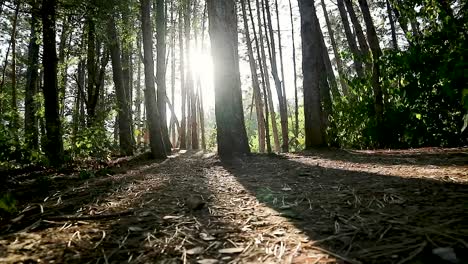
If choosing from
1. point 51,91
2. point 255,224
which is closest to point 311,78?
point 51,91

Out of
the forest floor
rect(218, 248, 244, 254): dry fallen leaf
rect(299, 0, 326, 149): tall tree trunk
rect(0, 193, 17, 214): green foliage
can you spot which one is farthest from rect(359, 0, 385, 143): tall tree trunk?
rect(0, 193, 17, 214): green foliage

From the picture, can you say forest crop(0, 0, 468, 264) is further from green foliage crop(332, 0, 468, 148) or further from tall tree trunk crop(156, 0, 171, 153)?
tall tree trunk crop(156, 0, 171, 153)

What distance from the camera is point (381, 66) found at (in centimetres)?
692

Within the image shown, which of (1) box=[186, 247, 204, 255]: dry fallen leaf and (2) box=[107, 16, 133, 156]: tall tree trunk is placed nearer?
(1) box=[186, 247, 204, 255]: dry fallen leaf

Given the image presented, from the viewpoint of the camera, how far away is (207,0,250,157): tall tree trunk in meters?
6.35

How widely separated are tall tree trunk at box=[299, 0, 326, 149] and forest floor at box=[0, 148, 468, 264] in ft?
14.5

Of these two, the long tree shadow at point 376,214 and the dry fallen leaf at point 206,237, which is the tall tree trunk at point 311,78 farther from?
the dry fallen leaf at point 206,237

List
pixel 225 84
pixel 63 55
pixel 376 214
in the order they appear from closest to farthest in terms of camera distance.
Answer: pixel 376 214, pixel 225 84, pixel 63 55

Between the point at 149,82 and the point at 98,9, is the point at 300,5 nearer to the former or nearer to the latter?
the point at 149,82

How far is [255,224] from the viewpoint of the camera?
187 cm

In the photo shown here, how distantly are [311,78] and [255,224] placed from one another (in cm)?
610

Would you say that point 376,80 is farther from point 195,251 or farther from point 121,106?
point 121,106

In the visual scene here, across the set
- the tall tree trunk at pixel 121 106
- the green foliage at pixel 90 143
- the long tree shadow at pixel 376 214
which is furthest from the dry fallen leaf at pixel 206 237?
the tall tree trunk at pixel 121 106

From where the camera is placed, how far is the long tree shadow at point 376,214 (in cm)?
132
